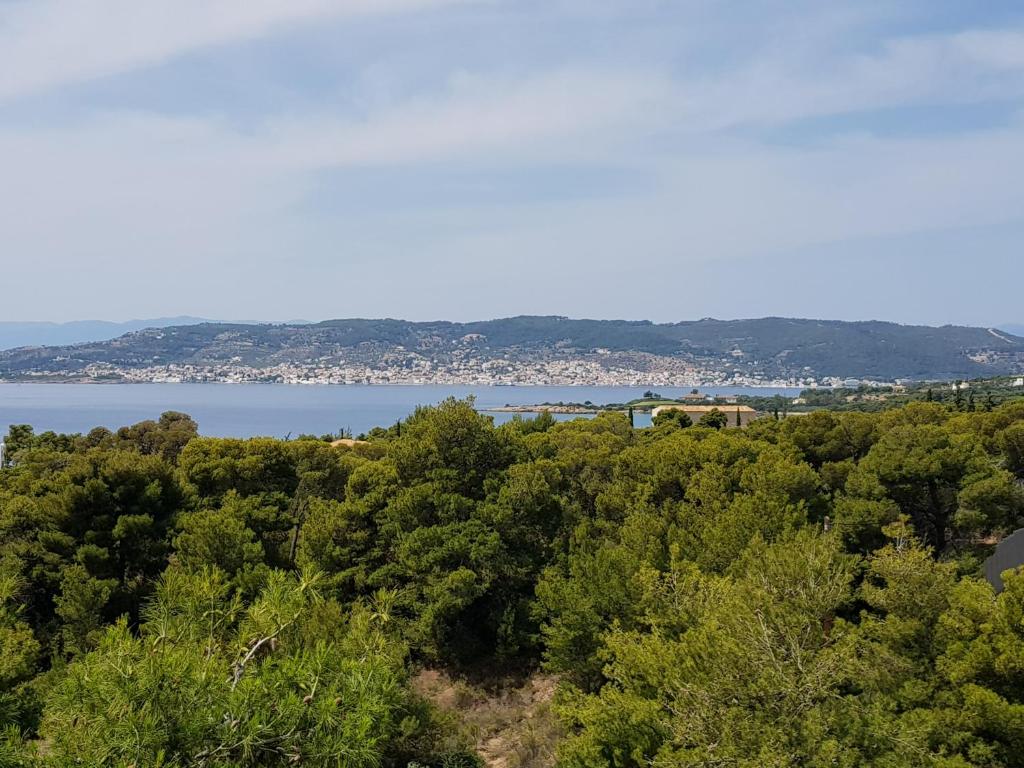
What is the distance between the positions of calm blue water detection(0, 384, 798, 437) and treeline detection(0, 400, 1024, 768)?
192 feet

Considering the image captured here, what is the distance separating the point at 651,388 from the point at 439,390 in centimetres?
5006

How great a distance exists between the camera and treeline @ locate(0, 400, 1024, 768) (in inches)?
313

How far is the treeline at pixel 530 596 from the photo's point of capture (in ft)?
26.1

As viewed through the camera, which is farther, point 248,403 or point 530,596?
point 248,403

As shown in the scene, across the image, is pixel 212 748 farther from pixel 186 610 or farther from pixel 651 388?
pixel 651 388

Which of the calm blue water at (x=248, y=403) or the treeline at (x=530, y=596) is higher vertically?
the treeline at (x=530, y=596)

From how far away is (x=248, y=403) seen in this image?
133m

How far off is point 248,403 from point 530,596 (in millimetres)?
121474

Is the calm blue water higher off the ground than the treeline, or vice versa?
the treeline

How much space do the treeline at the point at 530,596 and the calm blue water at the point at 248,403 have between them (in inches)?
2299

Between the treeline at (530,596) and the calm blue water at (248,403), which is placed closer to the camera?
the treeline at (530,596)

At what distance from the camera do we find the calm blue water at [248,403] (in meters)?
90.2

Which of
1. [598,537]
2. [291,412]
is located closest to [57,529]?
[598,537]

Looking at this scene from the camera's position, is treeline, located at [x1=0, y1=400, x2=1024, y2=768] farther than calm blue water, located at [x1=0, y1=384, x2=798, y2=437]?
No
